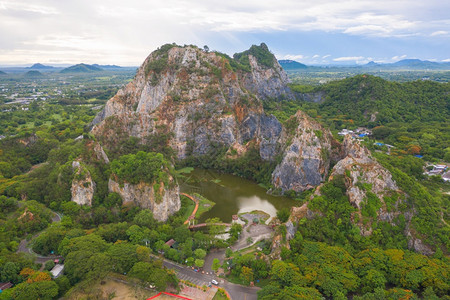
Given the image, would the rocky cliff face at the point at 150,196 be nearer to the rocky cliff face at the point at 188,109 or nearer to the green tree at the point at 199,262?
the green tree at the point at 199,262

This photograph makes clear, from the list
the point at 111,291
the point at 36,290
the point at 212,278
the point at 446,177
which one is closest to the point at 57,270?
the point at 36,290

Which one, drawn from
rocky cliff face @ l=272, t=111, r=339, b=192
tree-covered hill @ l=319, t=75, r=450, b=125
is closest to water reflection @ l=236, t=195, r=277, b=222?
rocky cliff face @ l=272, t=111, r=339, b=192

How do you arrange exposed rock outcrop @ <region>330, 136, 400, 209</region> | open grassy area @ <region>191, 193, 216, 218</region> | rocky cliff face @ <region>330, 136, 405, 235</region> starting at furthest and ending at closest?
1. open grassy area @ <region>191, 193, 216, 218</region>
2. exposed rock outcrop @ <region>330, 136, 400, 209</region>
3. rocky cliff face @ <region>330, 136, 405, 235</region>

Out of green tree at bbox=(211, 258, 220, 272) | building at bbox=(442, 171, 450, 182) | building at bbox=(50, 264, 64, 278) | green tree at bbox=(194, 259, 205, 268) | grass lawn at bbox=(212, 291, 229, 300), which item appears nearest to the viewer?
grass lawn at bbox=(212, 291, 229, 300)

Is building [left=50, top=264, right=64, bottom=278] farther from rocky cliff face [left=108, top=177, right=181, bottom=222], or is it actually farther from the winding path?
rocky cliff face [left=108, top=177, right=181, bottom=222]

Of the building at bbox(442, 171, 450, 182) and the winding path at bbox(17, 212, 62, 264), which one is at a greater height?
the building at bbox(442, 171, 450, 182)

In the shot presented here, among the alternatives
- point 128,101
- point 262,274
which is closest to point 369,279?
point 262,274

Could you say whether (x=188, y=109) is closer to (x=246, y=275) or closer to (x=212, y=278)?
(x=212, y=278)
